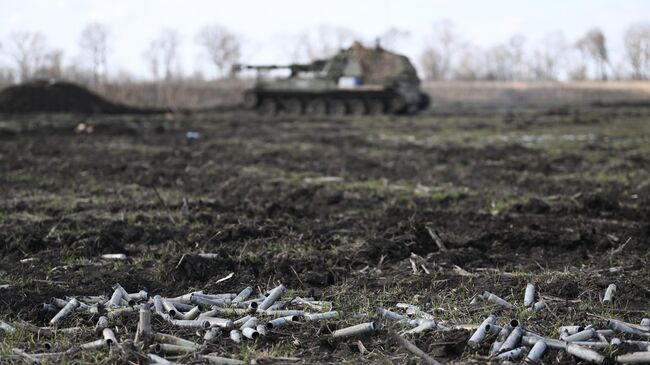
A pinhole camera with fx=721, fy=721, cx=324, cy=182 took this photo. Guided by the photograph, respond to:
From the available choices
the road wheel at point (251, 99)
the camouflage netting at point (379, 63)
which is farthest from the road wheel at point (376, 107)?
the road wheel at point (251, 99)

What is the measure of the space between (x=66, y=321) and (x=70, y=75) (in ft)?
252

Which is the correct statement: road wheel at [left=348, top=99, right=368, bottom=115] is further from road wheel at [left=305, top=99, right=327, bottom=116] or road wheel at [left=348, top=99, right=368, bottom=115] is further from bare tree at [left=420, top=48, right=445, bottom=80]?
bare tree at [left=420, top=48, right=445, bottom=80]

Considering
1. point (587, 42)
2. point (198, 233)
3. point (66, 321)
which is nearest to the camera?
point (66, 321)

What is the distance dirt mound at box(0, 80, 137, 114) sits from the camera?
38.8m

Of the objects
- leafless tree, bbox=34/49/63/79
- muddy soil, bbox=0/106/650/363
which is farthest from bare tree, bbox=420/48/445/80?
muddy soil, bbox=0/106/650/363

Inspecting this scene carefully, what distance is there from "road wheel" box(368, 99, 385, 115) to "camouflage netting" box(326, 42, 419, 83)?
100cm

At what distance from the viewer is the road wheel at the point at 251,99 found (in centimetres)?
3497

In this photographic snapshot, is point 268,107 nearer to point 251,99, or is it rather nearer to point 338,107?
point 251,99

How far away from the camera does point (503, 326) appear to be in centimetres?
401

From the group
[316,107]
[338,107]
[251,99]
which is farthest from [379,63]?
[251,99]

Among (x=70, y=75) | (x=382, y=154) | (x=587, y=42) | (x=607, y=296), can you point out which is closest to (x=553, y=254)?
(x=607, y=296)

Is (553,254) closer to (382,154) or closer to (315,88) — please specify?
(382,154)

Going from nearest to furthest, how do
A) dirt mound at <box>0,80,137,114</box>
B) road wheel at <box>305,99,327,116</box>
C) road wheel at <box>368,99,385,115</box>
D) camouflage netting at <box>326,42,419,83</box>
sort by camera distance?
road wheel at <box>368,99,385,115</box>
road wheel at <box>305,99,327,116</box>
camouflage netting at <box>326,42,419,83</box>
dirt mound at <box>0,80,137,114</box>

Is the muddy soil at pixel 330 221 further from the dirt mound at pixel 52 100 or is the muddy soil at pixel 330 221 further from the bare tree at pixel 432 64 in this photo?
the bare tree at pixel 432 64
